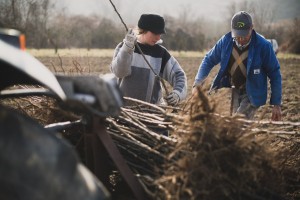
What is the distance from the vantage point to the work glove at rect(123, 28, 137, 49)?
162 inches

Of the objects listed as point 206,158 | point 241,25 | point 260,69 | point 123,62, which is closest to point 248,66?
point 260,69

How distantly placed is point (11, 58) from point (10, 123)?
26cm

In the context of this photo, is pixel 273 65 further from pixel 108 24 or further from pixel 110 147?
pixel 108 24

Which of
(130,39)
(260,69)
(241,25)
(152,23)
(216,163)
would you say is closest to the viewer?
(216,163)

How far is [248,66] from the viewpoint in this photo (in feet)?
16.2

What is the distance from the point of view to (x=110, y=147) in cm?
242

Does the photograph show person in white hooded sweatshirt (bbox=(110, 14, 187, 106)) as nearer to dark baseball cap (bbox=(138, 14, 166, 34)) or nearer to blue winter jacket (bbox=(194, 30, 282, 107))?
dark baseball cap (bbox=(138, 14, 166, 34))

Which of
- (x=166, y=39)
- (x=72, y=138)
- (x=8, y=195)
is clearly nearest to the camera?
(x=8, y=195)

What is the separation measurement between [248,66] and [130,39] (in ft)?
5.48

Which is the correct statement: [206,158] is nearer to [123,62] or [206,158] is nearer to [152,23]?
[123,62]

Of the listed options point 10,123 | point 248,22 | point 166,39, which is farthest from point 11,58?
point 166,39

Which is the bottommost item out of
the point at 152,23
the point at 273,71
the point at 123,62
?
the point at 273,71

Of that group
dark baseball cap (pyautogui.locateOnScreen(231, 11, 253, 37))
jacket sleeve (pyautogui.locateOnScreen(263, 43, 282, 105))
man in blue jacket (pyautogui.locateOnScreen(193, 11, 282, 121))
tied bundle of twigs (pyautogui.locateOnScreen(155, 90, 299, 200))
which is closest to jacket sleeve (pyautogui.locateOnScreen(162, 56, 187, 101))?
man in blue jacket (pyautogui.locateOnScreen(193, 11, 282, 121))

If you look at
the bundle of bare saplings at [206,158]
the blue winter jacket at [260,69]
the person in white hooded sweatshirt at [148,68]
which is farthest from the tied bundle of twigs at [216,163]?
the blue winter jacket at [260,69]
